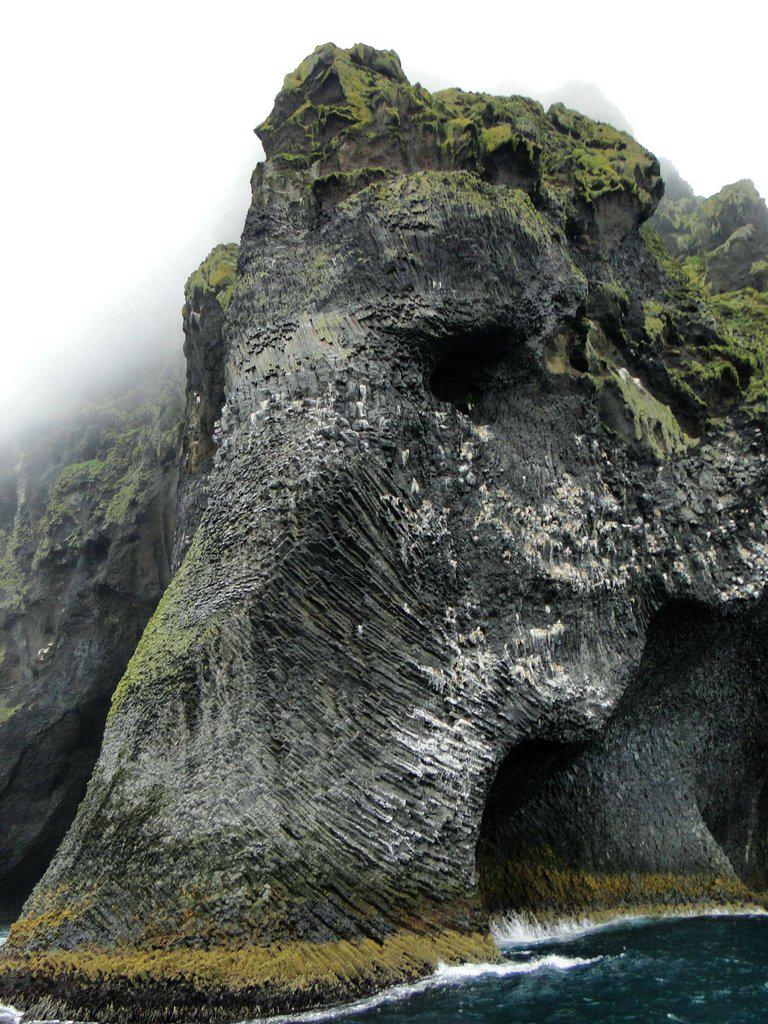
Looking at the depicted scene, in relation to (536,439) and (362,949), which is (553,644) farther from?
(362,949)

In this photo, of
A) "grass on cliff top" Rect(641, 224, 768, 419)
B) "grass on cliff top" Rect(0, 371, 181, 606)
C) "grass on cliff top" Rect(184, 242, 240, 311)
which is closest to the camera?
"grass on cliff top" Rect(641, 224, 768, 419)

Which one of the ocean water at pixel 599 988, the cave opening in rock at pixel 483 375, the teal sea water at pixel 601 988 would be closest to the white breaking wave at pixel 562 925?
the ocean water at pixel 599 988

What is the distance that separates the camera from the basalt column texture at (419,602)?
11281 millimetres

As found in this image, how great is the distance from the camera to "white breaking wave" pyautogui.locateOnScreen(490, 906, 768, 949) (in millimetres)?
14344

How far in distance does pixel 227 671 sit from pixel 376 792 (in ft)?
9.04

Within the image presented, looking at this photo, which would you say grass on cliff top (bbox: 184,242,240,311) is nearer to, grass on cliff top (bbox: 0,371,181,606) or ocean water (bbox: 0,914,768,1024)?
grass on cliff top (bbox: 0,371,181,606)

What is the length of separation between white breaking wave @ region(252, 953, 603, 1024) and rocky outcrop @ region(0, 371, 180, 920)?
17.9 metres

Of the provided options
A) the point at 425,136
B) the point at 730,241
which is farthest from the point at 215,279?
the point at 730,241

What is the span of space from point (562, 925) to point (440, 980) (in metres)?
5.05

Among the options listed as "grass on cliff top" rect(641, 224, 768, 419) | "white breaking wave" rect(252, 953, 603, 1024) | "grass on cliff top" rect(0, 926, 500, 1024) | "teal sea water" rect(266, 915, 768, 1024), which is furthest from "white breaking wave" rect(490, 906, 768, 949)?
"grass on cliff top" rect(641, 224, 768, 419)

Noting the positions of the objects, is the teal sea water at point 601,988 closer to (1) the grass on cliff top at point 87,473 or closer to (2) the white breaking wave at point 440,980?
(2) the white breaking wave at point 440,980

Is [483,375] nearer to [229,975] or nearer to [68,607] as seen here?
[229,975]

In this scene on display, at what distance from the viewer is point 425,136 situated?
1789 cm

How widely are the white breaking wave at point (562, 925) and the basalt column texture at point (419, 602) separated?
311 mm
